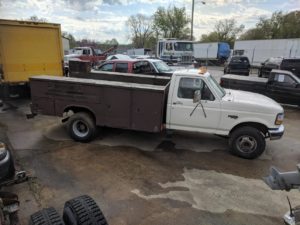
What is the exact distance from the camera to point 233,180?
480cm

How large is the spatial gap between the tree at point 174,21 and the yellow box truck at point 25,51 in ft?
143

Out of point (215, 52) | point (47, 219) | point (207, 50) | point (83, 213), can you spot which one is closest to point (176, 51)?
point (215, 52)

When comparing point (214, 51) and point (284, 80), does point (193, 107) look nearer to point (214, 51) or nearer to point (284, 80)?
point (284, 80)

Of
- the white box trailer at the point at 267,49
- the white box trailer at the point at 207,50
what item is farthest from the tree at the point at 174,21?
the white box trailer at the point at 267,49

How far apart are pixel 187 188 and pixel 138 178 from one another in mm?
931

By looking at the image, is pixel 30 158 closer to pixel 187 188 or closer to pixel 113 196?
pixel 113 196

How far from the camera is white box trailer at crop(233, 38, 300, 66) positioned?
2731 cm

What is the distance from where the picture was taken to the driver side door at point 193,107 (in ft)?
18.6

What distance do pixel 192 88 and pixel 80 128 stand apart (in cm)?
299

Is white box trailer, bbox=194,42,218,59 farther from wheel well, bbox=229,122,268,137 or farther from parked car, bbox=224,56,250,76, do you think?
wheel well, bbox=229,122,268,137

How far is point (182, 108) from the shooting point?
19.0 feet

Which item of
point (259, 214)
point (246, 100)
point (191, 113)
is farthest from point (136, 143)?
point (259, 214)

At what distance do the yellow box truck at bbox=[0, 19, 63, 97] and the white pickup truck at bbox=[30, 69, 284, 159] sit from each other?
12.7 feet

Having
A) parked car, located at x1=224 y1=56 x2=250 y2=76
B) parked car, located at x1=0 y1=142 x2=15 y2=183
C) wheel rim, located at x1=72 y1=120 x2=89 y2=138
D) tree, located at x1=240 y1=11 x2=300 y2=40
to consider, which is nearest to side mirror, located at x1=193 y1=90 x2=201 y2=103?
wheel rim, located at x1=72 y1=120 x2=89 y2=138
